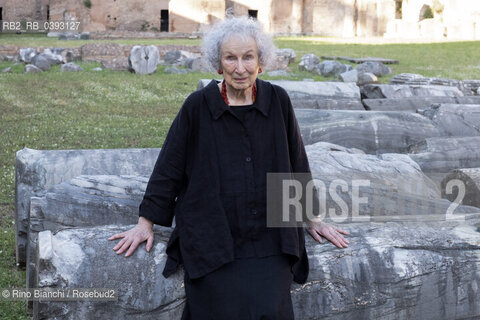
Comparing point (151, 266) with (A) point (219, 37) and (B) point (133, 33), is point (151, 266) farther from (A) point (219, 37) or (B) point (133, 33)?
(B) point (133, 33)

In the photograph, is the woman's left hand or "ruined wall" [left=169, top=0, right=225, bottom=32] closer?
the woman's left hand

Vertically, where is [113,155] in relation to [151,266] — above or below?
above

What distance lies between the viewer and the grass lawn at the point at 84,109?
5672 mm

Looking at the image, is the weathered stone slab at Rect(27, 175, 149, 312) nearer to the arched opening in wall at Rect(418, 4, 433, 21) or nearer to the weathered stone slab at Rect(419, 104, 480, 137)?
the weathered stone slab at Rect(419, 104, 480, 137)

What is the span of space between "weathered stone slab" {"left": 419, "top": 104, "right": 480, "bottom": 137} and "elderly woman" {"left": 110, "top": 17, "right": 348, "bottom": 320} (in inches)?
149

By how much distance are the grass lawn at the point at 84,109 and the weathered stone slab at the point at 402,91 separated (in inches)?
107

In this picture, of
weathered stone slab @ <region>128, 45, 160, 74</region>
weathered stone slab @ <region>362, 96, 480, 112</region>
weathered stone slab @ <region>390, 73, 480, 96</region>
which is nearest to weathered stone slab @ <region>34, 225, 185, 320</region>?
weathered stone slab @ <region>362, 96, 480, 112</region>

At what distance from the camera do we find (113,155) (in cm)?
423

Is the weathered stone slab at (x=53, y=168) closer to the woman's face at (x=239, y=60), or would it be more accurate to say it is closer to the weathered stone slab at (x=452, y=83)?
the woman's face at (x=239, y=60)

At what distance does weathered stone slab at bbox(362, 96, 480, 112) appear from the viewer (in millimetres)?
7177

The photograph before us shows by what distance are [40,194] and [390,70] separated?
1161 cm

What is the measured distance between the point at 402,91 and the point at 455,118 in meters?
1.92

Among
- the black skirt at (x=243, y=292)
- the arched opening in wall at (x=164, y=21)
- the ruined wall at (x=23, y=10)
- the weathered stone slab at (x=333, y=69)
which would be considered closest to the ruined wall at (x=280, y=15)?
the ruined wall at (x=23, y=10)

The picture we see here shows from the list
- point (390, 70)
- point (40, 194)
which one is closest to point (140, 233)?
point (40, 194)
